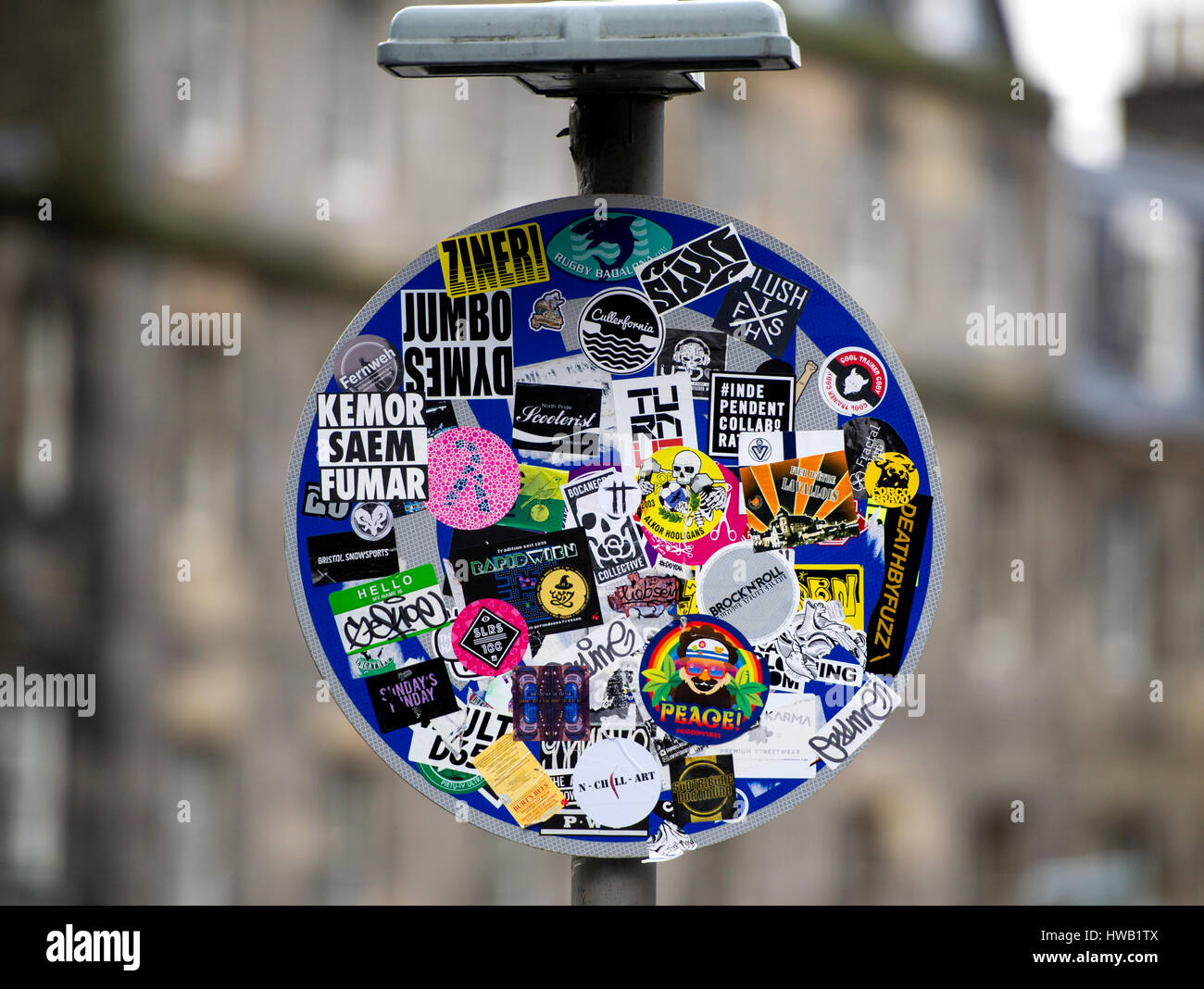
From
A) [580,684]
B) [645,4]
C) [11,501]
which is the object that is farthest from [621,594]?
[11,501]

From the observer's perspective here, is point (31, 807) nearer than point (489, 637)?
No

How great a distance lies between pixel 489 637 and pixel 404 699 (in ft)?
0.57

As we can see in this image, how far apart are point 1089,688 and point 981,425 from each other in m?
4.46

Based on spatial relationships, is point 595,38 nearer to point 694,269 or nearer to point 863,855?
point 694,269

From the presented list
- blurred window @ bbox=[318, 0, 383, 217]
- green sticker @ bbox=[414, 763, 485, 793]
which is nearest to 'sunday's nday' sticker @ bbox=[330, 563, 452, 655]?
green sticker @ bbox=[414, 763, 485, 793]

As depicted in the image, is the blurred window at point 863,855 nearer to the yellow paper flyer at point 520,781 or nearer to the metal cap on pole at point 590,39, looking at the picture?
the yellow paper flyer at point 520,781

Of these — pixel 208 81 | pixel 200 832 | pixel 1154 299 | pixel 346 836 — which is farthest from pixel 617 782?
A: pixel 1154 299

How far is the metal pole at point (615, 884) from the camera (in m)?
2.77

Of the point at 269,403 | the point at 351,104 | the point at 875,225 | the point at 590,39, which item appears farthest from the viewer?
the point at 875,225

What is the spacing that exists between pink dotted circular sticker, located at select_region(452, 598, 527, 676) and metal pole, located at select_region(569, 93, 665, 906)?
0.35m

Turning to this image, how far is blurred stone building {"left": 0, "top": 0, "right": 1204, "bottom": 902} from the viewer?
1500cm

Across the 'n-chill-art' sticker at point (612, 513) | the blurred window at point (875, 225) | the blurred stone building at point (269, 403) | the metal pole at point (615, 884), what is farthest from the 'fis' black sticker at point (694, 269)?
the blurred window at point (875, 225)

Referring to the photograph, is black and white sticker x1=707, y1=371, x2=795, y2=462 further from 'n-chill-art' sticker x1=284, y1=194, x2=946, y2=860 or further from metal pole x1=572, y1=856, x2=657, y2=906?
metal pole x1=572, y1=856, x2=657, y2=906

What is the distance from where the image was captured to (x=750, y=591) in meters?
2.83
